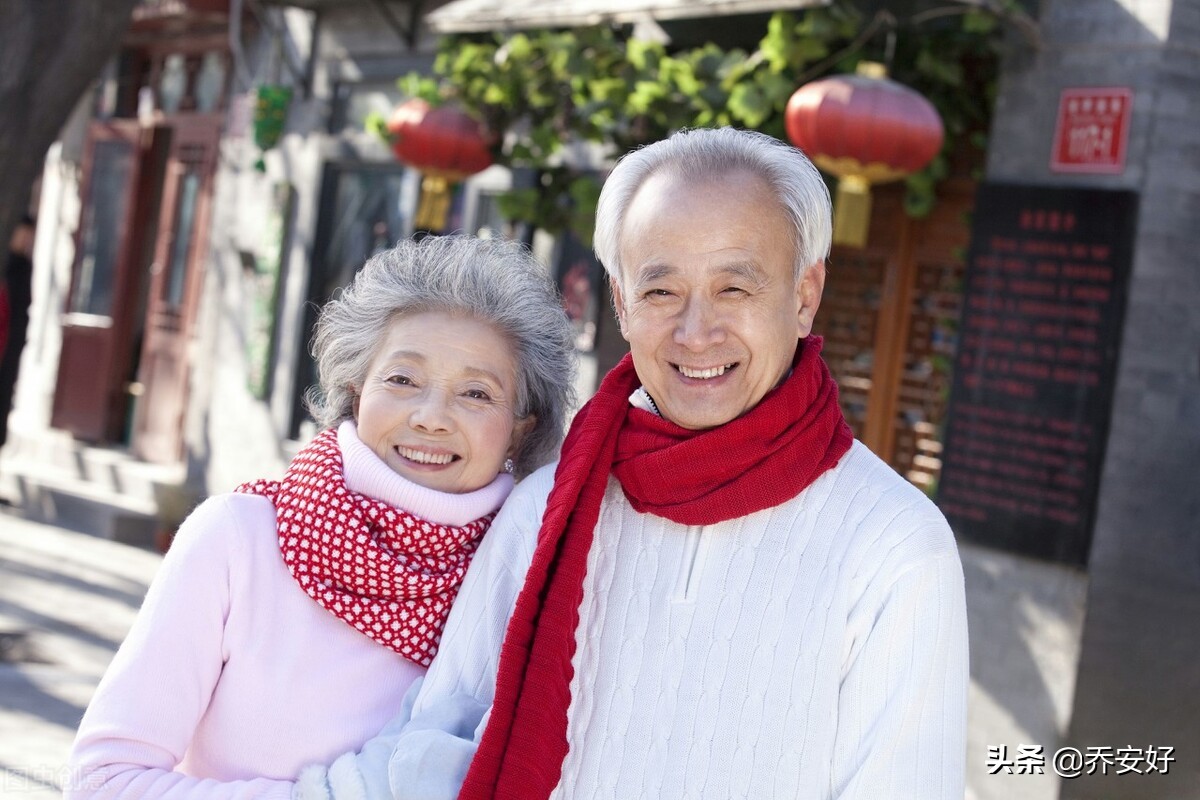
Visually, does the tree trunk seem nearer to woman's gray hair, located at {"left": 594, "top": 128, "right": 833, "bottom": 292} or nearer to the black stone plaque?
the black stone plaque

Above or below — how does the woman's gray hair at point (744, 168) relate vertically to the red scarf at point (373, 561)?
above

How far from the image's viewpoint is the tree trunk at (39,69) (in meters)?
5.91

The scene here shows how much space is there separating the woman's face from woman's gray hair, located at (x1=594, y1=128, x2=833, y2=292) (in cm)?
41

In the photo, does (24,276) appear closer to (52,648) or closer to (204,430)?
(204,430)

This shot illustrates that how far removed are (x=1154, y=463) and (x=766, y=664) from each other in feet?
13.5

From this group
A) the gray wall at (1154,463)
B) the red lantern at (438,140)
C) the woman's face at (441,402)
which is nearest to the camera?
the woman's face at (441,402)

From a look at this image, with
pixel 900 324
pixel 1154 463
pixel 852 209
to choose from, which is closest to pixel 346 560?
pixel 852 209

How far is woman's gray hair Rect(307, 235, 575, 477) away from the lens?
2.68 meters

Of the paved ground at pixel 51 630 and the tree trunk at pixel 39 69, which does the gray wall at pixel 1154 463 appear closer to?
the paved ground at pixel 51 630

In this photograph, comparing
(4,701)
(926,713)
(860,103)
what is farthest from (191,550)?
(4,701)

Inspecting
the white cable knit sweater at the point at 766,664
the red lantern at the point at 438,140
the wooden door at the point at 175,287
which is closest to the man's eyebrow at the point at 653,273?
the white cable knit sweater at the point at 766,664

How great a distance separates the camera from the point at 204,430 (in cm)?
1071

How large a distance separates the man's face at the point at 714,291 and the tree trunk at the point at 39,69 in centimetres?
447

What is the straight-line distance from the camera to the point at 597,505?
2275mm
